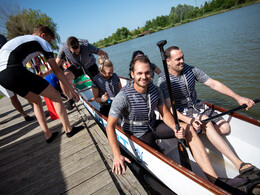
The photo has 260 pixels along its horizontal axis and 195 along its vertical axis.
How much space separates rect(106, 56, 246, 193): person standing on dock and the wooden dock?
0.92 ft

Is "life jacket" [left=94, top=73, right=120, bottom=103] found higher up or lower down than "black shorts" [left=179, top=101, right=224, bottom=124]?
higher up

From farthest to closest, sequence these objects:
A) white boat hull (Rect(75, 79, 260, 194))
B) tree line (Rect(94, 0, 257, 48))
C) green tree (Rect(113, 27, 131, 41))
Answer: green tree (Rect(113, 27, 131, 41)) → tree line (Rect(94, 0, 257, 48)) → white boat hull (Rect(75, 79, 260, 194))

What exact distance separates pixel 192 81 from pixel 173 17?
74.2m

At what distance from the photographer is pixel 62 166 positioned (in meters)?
2.42

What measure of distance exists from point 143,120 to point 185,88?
0.92 m

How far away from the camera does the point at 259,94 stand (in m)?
4.96

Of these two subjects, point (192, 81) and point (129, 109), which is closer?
point (129, 109)

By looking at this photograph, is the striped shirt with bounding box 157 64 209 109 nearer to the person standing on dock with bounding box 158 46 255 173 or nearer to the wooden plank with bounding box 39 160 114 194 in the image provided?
→ the person standing on dock with bounding box 158 46 255 173

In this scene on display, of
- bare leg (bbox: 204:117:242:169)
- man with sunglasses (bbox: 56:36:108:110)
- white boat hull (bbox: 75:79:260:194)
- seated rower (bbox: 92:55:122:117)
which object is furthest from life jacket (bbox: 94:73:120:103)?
bare leg (bbox: 204:117:242:169)

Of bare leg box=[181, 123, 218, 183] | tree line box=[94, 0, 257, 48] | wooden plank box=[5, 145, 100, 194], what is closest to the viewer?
bare leg box=[181, 123, 218, 183]

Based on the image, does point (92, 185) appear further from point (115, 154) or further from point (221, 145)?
point (221, 145)

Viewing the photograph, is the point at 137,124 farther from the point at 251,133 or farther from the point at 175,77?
the point at 251,133

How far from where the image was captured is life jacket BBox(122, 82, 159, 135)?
2023 millimetres

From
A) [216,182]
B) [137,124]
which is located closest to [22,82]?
[137,124]
